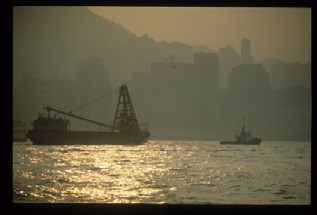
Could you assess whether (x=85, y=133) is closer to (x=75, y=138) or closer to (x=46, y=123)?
(x=75, y=138)

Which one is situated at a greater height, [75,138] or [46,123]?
[46,123]

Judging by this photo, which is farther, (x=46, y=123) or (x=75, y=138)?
(x=75, y=138)

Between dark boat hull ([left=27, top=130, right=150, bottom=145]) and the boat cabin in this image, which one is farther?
dark boat hull ([left=27, top=130, right=150, bottom=145])

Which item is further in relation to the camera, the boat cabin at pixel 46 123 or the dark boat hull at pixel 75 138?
the dark boat hull at pixel 75 138

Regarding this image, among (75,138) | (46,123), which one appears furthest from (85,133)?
(46,123)

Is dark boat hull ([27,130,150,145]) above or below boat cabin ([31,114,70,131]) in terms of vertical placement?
below

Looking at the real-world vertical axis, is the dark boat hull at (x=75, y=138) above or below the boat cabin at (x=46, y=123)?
below
